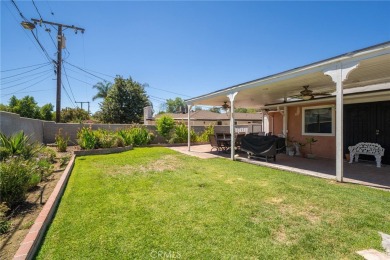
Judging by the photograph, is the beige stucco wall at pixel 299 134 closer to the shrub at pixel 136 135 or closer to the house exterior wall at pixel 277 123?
the house exterior wall at pixel 277 123

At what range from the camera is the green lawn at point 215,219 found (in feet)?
8.12

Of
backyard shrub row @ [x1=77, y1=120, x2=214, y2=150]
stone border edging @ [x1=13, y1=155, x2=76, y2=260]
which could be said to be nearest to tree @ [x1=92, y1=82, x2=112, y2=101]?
backyard shrub row @ [x1=77, y1=120, x2=214, y2=150]

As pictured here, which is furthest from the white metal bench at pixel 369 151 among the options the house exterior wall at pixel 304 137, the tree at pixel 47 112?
the tree at pixel 47 112

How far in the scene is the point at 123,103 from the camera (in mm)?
27312

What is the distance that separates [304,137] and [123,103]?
22633 mm

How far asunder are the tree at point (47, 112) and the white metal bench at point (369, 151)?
1601 inches

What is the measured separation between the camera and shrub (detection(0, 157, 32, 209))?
11.5 feet

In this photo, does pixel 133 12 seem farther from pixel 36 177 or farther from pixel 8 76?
pixel 8 76

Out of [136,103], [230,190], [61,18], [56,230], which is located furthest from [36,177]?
[136,103]

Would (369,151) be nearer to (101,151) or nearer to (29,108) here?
(101,151)

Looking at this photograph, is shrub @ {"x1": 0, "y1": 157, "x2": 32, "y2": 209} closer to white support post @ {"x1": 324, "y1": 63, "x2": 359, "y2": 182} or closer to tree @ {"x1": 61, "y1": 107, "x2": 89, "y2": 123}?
white support post @ {"x1": 324, "y1": 63, "x2": 359, "y2": 182}

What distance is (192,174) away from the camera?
6316 millimetres

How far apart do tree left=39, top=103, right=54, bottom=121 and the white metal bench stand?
4067cm

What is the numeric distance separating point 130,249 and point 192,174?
3.90 meters
